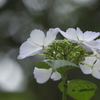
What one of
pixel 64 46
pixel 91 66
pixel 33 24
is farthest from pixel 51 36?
pixel 33 24

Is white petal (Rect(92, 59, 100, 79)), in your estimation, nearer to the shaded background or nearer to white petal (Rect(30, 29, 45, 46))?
white petal (Rect(30, 29, 45, 46))

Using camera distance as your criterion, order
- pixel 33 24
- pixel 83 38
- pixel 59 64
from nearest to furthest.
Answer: pixel 59 64 < pixel 83 38 < pixel 33 24

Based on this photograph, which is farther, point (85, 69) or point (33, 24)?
point (33, 24)

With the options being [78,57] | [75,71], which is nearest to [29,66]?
[75,71]

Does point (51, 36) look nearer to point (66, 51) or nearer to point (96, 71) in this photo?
point (66, 51)

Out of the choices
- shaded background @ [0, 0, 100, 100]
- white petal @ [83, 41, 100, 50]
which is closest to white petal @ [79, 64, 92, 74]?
white petal @ [83, 41, 100, 50]

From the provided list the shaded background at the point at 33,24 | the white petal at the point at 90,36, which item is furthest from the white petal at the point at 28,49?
the shaded background at the point at 33,24
